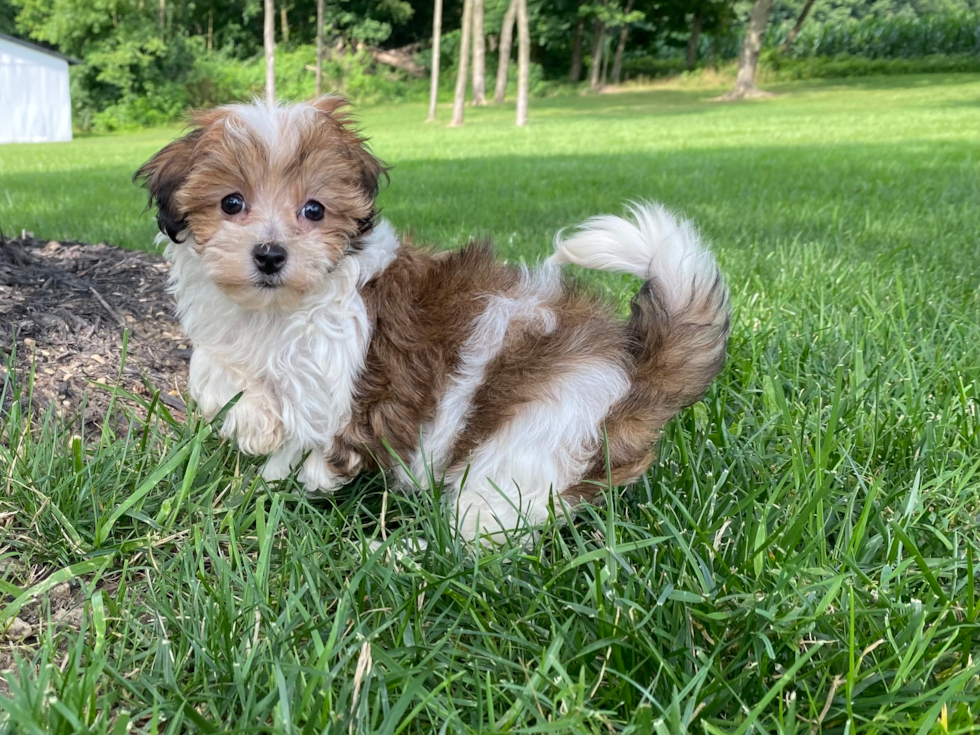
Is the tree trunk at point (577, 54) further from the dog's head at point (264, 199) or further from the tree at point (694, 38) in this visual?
the dog's head at point (264, 199)

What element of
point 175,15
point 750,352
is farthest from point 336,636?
point 175,15

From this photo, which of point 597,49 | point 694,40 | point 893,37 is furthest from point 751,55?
point 893,37

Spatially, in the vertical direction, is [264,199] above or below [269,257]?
above

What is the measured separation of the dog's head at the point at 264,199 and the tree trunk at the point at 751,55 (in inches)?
1514

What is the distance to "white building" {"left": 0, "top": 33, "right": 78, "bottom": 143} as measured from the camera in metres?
31.1

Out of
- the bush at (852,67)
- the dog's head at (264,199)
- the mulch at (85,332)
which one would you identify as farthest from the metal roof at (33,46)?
the bush at (852,67)

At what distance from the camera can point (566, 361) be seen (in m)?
2.50

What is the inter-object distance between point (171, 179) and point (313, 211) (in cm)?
49

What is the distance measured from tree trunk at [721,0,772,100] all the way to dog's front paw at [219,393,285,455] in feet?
127

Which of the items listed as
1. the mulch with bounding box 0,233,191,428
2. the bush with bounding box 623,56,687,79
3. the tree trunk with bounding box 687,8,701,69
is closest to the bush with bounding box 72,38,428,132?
the bush with bounding box 623,56,687,79

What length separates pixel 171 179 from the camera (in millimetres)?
2525

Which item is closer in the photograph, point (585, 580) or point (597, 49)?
point (585, 580)

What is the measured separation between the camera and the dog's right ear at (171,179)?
2.52 meters

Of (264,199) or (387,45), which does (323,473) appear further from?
(387,45)
